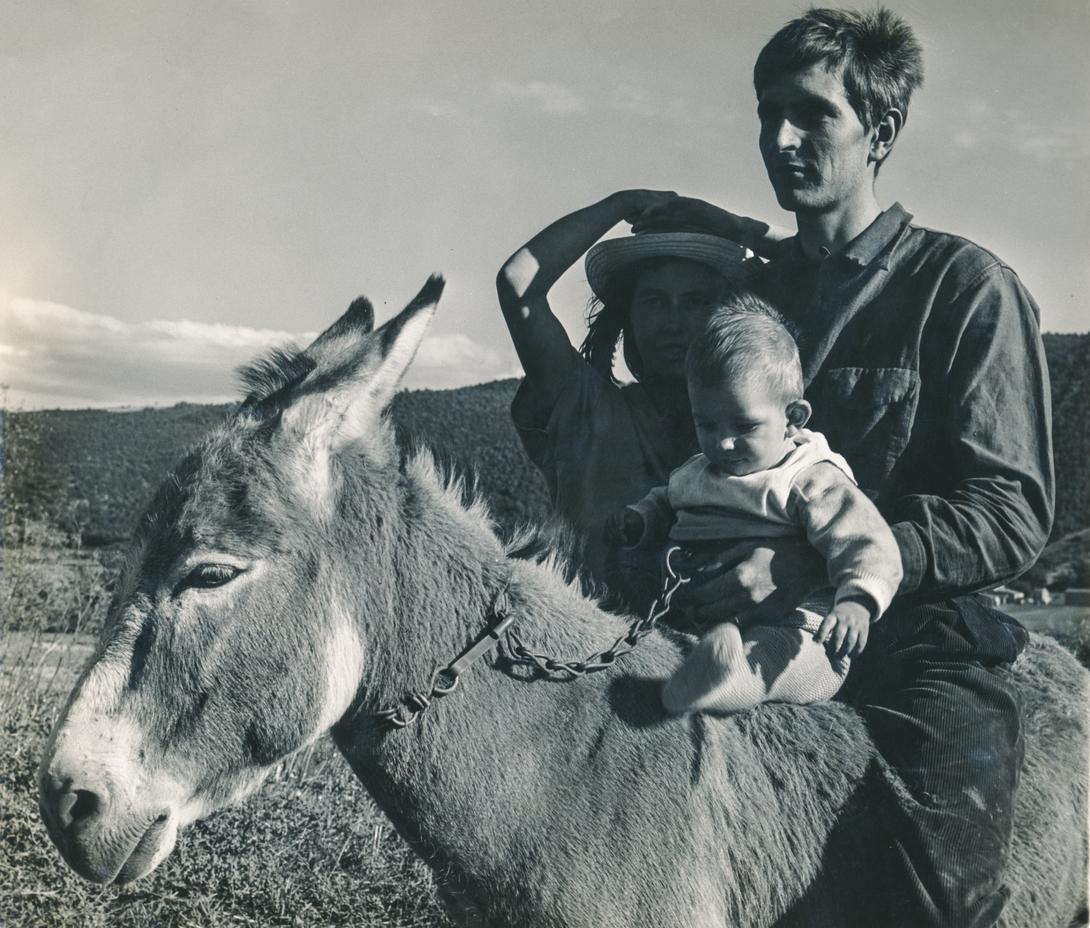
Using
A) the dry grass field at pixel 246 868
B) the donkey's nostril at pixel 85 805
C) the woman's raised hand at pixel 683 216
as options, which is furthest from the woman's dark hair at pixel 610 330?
the dry grass field at pixel 246 868

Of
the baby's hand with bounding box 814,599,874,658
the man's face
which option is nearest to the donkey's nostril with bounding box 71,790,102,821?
the baby's hand with bounding box 814,599,874,658

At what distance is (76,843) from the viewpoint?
218 cm

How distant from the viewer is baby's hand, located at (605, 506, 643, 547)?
2.85m

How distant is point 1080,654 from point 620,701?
621cm

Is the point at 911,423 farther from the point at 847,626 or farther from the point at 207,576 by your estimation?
the point at 207,576

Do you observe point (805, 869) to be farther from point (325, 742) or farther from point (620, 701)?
point (325, 742)

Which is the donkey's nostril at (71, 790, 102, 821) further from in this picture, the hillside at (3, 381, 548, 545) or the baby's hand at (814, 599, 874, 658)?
the hillside at (3, 381, 548, 545)

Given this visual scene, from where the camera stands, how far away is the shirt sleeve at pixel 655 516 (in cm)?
285

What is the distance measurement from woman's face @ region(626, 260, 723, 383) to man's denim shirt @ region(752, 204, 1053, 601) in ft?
1.16

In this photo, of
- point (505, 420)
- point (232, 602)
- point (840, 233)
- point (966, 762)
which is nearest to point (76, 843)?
point (232, 602)

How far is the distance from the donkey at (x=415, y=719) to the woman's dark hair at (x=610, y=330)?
1333mm

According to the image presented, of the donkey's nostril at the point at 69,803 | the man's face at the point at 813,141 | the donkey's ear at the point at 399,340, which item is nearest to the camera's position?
the donkey's nostril at the point at 69,803

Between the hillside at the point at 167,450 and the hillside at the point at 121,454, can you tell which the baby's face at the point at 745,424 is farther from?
the hillside at the point at 167,450

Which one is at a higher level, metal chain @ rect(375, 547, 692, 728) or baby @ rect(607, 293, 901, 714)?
baby @ rect(607, 293, 901, 714)
